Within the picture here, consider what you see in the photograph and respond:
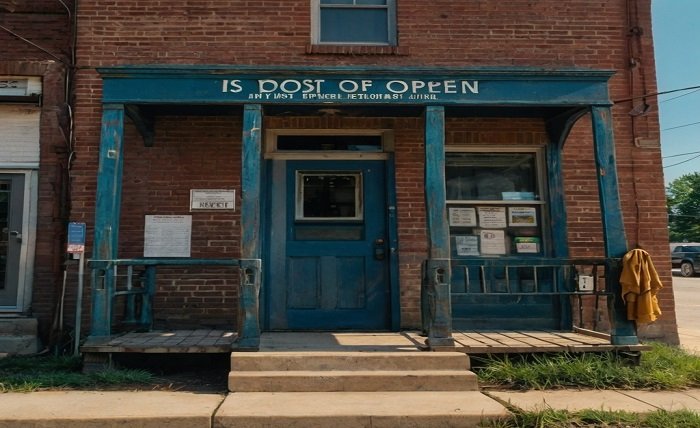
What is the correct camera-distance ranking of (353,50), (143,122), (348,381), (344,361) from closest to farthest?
(348,381), (344,361), (143,122), (353,50)

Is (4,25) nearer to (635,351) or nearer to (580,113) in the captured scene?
(580,113)

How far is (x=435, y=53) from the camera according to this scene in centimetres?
662

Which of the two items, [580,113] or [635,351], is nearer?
[635,351]

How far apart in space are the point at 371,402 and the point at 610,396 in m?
2.09

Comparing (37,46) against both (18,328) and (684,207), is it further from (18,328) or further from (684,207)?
(684,207)

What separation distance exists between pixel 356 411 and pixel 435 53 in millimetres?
4502

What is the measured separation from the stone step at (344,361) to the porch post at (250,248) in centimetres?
23

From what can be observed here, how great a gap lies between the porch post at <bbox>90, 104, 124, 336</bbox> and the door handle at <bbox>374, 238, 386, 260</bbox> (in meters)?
2.92

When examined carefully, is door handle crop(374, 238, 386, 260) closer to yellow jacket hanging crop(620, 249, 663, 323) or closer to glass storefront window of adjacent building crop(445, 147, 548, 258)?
glass storefront window of adjacent building crop(445, 147, 548, 258)

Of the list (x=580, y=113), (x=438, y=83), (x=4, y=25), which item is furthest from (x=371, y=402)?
(x=4, y=25)

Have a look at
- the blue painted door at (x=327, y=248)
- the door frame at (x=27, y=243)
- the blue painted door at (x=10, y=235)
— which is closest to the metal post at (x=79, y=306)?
the door frame at (x=27, y=243)

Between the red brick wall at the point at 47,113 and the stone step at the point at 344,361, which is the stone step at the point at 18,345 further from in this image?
the stone step at the point at 344,361

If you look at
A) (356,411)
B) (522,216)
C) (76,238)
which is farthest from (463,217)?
(76,238)

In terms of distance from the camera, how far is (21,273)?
628 cm
